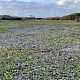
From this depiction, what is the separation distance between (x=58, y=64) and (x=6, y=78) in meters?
5.43

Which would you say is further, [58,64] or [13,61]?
[13,61]

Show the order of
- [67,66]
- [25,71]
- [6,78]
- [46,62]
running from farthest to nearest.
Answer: [46,62]
[67,66]
[25,71]
[6,78]

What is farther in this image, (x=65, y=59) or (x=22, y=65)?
(x=65, y=59)

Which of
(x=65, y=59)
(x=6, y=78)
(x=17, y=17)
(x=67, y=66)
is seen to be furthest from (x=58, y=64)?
(x=17, y=17)

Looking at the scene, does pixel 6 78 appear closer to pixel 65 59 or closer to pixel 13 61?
pixel 13 61

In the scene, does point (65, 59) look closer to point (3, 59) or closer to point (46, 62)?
point (46, 62)

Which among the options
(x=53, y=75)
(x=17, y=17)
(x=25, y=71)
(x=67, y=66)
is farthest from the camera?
(x=17, y=17)

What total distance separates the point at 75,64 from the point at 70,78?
4103 mm

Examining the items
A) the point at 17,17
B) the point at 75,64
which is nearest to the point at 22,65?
the point at 75,64

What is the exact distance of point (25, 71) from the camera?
52.8 ft

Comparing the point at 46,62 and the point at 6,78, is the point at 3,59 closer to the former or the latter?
the point at 46,62

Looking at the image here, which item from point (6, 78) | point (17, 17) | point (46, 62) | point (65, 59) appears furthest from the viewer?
point (17, 17)

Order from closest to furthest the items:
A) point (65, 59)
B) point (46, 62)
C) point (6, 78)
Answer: point (6, 78) → point (46, 62) → point (65, 59)

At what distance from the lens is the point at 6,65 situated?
18000 millimetres
